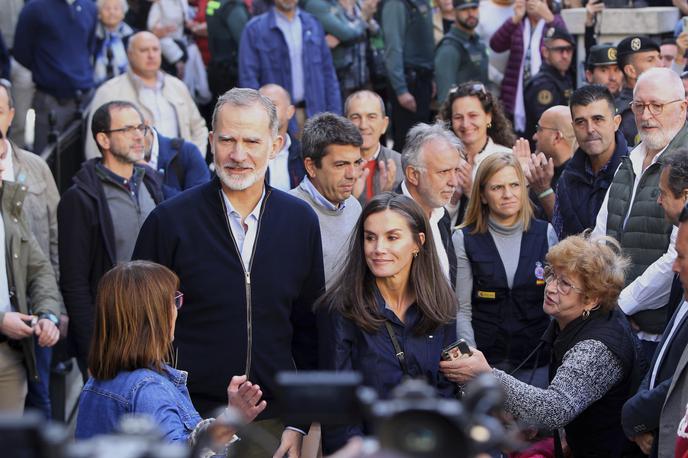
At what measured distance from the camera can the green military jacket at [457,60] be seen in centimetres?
1120

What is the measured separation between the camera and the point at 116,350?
3982 mm

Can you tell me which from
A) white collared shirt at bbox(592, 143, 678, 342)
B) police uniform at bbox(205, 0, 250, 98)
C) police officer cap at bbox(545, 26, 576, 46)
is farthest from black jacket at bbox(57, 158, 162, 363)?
police officer cap at bbox(545, 26, 576, 46)

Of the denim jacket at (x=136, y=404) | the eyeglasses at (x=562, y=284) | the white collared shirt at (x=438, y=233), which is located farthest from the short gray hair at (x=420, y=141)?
the denim jacket at (x=136, y=404)

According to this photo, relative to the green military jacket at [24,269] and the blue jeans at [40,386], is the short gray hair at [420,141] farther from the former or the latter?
the blue jeans at [40,386]

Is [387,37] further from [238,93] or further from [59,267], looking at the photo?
[238,93]

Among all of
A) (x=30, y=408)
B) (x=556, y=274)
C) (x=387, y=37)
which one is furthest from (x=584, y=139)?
(x=387, y=37)

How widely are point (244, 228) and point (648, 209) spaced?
92.4 inches

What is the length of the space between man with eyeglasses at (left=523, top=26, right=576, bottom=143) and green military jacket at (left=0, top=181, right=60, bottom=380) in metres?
5.33

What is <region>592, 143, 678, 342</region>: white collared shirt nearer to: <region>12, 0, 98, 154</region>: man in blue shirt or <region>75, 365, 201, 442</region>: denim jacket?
<region>75, 365, 201, 442</region>: denim jacket

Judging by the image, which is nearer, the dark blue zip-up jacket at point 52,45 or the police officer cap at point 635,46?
the police officer cap at point 635,46

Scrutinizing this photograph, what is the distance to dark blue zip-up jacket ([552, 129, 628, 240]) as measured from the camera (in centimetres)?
705

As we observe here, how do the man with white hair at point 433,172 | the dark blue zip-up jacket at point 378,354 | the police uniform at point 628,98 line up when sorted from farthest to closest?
the police uniform at point 628,98 → the man with white hair at point 433,172 → the dark blue zip-up jacket at point 378,354

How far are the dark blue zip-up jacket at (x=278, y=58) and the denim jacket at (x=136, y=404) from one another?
694 cm

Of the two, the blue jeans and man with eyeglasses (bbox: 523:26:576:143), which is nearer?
the blue jeans
